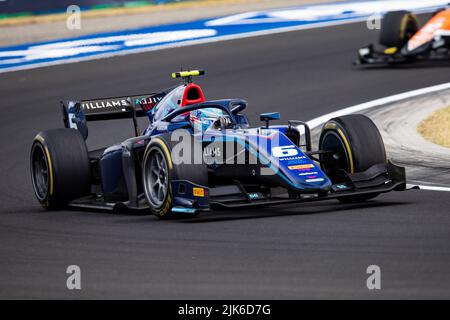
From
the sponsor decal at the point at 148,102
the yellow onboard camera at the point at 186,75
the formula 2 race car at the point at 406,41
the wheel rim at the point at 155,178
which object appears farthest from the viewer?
the formula 2 race car at the point at 406,41

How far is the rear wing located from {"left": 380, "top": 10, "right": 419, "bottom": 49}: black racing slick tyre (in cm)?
936

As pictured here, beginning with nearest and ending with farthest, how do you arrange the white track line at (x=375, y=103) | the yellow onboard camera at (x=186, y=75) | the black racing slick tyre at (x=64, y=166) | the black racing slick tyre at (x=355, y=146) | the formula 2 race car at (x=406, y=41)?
the black racing slick tyre at (x=355, y=146)
the black racing slick tyre at (x=64, y=166)
the yellow onboard camera at (x=186, y=75)
the white track line at (x=375, y=103)
the formula 2 race car at (x=406, y=41)

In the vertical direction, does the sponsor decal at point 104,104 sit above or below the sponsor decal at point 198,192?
above

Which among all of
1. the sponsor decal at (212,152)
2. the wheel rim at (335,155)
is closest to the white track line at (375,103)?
the wheel rim at (335,155)

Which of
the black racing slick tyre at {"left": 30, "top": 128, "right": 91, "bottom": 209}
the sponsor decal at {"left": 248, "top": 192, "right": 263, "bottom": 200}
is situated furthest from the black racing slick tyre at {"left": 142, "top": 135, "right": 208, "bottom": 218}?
the black racing slick tyre at {"left": 30, "top": 128, "right": 91, "bottom": 209}

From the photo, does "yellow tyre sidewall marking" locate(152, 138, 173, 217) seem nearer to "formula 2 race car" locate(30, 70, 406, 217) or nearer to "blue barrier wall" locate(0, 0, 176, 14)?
"formula 2 race car" locate(30, 70, 406, 217)

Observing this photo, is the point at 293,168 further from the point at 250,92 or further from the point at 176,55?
the point at 176,55

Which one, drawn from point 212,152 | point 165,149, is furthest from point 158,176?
point 212,152

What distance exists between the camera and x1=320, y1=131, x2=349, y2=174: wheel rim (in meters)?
11.2

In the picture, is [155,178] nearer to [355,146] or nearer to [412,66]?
[355,146]

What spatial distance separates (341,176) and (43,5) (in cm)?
1620

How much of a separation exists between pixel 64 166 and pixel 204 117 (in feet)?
5.19

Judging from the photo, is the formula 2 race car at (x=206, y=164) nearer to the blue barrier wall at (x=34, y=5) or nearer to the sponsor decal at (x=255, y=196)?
the sponsor decal at (x=255, y=196)

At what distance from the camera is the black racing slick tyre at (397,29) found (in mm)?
21156
